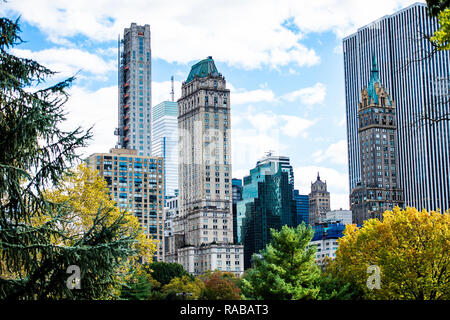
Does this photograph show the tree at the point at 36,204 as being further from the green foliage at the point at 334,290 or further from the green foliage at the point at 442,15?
the green foliage at the point at 334,290

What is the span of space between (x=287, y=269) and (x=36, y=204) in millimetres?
32400

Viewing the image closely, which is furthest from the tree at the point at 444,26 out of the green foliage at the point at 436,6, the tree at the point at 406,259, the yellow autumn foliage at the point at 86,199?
the tree at the point at 406,259

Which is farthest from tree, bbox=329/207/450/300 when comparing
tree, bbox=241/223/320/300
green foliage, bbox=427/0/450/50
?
green foliage, bbox=427/0/450/50

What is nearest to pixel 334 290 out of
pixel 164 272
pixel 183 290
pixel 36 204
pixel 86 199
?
pixel 86 199

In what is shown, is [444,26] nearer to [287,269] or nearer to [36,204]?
[36,204]

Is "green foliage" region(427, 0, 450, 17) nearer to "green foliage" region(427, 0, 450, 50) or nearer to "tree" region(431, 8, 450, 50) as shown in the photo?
"green foliage" region(427, 0, 450, 50)

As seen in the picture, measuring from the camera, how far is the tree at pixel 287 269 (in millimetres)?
47562

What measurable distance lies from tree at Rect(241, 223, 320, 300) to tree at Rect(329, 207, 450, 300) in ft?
17.2

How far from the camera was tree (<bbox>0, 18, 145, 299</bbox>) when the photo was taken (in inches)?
685

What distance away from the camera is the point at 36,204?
18.5m

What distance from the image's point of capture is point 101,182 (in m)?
40.9
